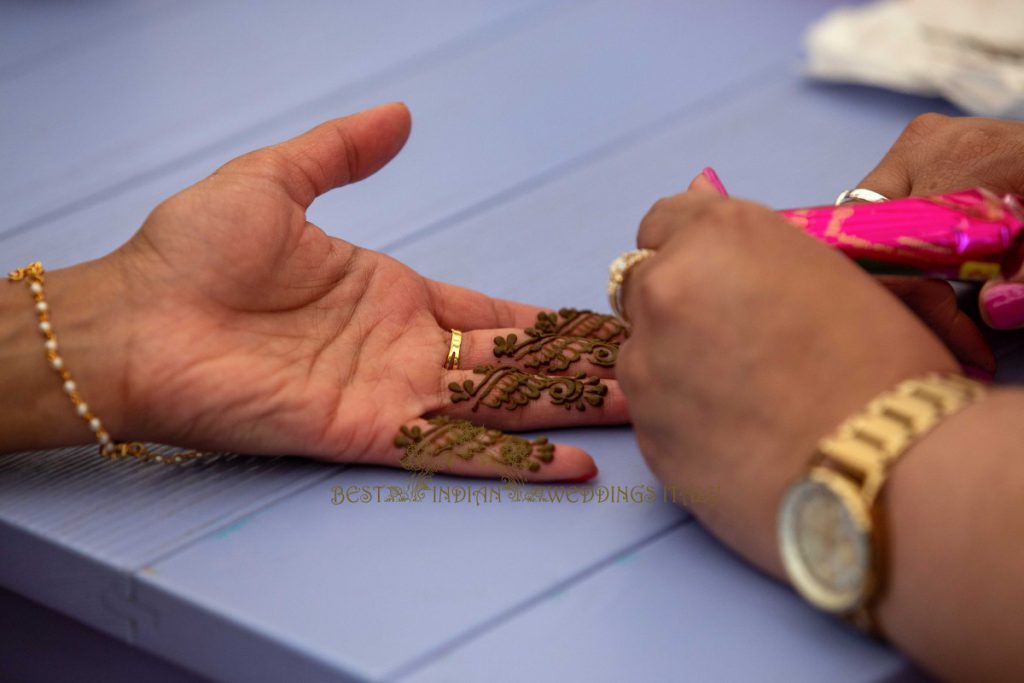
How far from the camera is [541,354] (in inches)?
40.1

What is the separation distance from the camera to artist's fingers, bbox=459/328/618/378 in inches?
39.8

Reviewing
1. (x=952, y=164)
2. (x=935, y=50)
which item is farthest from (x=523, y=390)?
(x=935, y=50)

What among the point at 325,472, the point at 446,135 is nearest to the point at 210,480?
the point at 325,472

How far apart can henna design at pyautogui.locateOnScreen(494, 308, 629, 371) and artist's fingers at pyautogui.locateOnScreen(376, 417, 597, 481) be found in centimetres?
10

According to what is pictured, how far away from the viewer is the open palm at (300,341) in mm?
916

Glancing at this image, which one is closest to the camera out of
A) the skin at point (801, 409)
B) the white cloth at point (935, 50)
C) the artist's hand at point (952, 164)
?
the skin at point (801, 409)

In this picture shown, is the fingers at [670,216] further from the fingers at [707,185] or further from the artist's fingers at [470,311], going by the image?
the artist's fingers at [470,311]

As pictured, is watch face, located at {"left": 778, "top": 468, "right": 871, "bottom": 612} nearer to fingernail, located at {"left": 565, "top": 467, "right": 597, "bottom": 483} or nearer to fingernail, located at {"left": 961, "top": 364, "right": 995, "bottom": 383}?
fingernail, located at {"left": 565, "top": 467, "right": 597, "bottom": 483}

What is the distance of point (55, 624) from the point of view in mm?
1073

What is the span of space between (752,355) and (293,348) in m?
0.41

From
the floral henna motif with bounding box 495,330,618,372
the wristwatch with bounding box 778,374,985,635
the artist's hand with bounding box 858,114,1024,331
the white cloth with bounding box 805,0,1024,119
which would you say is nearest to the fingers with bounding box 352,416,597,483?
the floral henna motif with bounding box 495,330,618,372

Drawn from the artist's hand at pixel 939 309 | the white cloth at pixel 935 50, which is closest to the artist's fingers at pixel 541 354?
the artist's hand at pixel 939 309

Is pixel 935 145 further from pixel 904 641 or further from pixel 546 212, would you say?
pixel 904 641

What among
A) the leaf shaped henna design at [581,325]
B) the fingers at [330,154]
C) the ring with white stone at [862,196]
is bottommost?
the leaf shaped henna design at [581,325]
